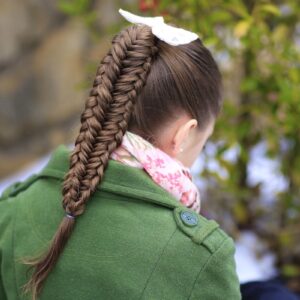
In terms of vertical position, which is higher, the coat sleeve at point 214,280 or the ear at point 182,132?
the ear at point 182,132

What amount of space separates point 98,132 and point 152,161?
0.36 ft

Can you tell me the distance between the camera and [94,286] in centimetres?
Answer: 92

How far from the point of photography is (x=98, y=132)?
0.93 m

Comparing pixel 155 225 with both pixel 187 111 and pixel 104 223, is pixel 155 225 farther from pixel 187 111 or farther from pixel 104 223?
pixel 187 111

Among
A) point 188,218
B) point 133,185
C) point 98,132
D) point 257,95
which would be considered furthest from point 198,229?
point 257,95

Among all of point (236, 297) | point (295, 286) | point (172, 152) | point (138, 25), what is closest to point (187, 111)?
point (172, 152)

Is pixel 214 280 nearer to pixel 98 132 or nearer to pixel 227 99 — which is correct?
pixel 98 132

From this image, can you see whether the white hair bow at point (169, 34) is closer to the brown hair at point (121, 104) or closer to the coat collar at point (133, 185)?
the brown hair at point (121, 104)

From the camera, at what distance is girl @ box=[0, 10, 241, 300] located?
0.90 meters

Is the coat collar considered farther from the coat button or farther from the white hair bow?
the white hair bow

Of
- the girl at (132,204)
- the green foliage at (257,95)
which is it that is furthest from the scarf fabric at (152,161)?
the green foliage at (257,95)

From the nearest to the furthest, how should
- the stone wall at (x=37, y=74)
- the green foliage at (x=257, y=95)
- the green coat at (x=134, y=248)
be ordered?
the green coat at (x=134, y=248) → the green foliage at (x=257, y=95) → the stone wall at (x=37, y=74)

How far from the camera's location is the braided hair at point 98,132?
3.02 feet

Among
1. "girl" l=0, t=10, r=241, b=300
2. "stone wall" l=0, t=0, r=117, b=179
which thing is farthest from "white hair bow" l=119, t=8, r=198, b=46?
"stone wall" l=0, t=0, r=117, b=179
